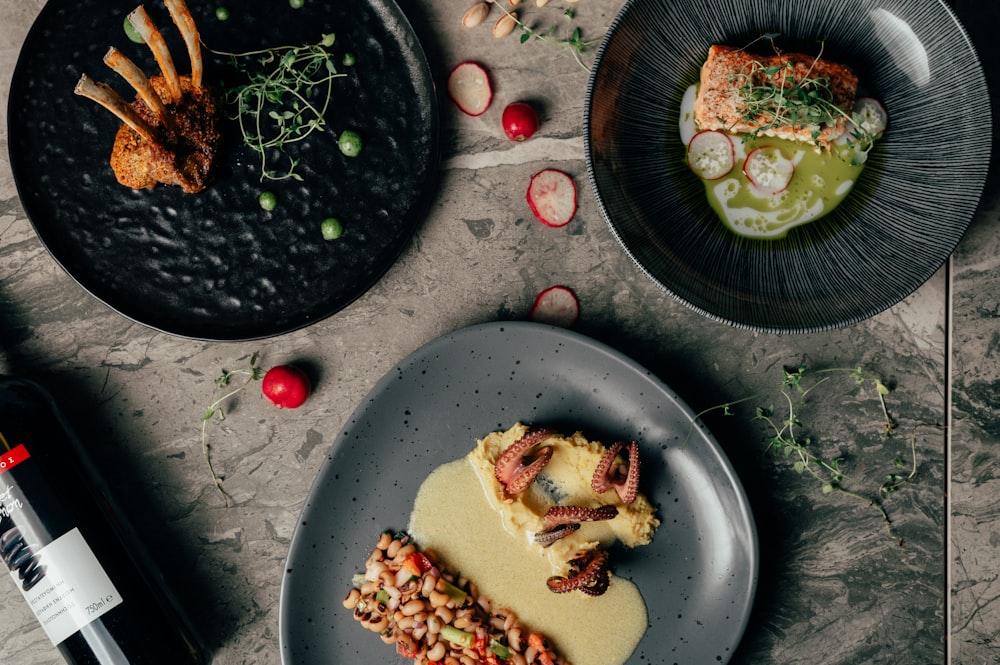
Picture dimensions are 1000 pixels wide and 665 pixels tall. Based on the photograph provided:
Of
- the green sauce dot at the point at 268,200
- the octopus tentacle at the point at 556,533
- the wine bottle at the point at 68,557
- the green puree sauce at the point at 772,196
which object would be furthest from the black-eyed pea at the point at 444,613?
the green puree sauce at the point at 772,196

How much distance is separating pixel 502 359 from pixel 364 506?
67cm

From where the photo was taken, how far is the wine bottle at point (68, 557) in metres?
1.99

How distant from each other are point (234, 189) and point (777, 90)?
1.75 m

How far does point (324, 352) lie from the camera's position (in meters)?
2.34

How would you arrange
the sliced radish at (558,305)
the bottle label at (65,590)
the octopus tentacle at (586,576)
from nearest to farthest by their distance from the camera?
1. the bottle label at (65,590)
2. the octopus tentacle at (586,576)
3. the sliced radish at (558,305)

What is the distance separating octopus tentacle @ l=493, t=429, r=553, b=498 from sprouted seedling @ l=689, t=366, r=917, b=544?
0.61 meters

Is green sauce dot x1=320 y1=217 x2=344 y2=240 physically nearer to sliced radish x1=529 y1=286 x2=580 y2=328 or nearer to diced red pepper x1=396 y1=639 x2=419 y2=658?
sliced radish x1=529 y1=286 x2=580 y2=328

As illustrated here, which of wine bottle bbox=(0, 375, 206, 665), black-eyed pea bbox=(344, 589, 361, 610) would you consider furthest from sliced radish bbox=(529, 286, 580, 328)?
wine bottle bbox=(0, 375, 206, 665)

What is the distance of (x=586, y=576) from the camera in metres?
2.08

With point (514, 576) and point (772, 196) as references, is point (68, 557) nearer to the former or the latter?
point (514, 576)

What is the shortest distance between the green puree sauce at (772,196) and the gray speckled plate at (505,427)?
2.07ft

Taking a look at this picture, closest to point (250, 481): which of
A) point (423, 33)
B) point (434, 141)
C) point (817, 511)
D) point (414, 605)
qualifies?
point (414, 605)

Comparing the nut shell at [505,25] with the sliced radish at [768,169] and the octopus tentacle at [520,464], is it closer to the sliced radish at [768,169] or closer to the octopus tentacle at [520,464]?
the sliced radish at [768,169]

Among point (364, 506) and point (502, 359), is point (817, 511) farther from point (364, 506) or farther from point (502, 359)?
point (364, 506)
